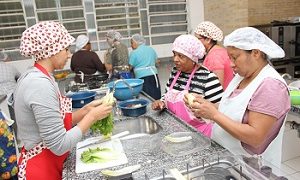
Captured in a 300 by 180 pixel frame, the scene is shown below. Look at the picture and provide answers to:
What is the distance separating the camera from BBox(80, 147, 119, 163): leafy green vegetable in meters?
1.17

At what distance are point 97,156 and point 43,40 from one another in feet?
1.83

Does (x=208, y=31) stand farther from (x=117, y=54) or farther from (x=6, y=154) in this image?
(x=6, y=154)

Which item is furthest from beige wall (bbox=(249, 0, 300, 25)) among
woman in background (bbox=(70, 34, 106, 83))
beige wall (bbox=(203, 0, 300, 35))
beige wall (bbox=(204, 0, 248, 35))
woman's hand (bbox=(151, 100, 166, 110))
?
woman's hand (bbox=(151, 100, 166, 110))

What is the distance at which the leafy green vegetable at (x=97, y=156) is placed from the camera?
3.84 ft

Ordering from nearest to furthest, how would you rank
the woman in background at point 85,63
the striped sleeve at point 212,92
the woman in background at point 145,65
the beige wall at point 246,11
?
the striped sleeve at point 212,92 → the woman in background at point 85,63 → the woman in background at point 145,65 → the beige wall at point 246,11

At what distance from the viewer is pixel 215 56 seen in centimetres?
220

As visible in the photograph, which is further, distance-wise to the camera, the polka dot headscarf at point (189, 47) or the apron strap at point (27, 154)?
the polka dot headscarf at point (189, 47)

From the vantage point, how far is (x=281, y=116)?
110 cm

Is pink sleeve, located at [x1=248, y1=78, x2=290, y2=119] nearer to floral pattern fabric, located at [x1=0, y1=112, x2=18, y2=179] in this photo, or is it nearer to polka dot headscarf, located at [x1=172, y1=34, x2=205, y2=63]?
polka dot headscarf, located at [x1=172, y1=34, x2=205, y2=63]

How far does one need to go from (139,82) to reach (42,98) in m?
1.20

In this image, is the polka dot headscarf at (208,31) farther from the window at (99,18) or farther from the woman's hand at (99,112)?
the window at (99,18)

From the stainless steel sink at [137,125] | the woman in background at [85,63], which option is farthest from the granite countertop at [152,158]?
the woman in background at [85,63]

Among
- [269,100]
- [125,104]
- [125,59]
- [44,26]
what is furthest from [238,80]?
[125,59]

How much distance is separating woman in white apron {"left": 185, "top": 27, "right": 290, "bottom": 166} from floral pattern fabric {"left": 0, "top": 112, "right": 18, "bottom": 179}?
A: 4.44ft
